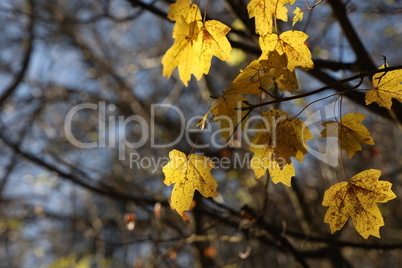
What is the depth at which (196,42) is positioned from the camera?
1.38m

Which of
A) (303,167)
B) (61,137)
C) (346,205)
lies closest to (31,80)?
(61,137)

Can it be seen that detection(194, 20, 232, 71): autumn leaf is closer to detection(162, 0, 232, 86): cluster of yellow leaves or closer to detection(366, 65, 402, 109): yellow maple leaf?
detection(162, 0, 232, 86): cluster of yellow leaves

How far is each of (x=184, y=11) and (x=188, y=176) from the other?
0.59m

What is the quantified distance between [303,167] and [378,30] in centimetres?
264

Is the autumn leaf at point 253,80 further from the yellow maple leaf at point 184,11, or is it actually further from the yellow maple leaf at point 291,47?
the yellow maple leaf at point 184,11

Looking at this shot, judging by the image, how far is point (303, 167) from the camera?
571cm

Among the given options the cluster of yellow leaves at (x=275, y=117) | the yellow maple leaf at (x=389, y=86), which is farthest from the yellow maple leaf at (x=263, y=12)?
the yellow maple leaf at (x=389, y=86)

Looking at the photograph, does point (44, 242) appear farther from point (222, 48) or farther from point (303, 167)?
point (222, 48)

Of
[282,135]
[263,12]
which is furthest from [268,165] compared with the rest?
[263,12]

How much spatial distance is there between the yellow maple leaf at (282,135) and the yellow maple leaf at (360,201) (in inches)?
7.8

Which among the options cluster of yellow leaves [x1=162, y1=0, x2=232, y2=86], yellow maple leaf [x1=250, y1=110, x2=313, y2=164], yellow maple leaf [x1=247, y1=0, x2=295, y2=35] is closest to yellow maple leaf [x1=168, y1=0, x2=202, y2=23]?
cluster of yellow leaves [x1=162, y1=0, x2=232, y2=86]

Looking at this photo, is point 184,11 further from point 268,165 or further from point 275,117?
point 268,165

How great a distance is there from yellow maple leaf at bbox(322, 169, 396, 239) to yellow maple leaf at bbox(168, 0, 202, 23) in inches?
30.3

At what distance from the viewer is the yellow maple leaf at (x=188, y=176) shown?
1430 mm
